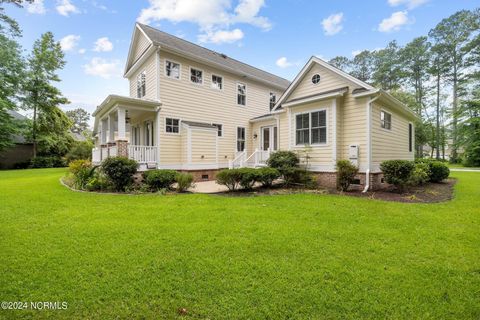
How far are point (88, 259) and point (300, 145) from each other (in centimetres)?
909

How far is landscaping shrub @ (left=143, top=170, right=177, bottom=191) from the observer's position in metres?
8.61

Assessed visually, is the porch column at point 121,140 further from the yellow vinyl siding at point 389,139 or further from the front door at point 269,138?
the yellow vinyl siding at point 389,139

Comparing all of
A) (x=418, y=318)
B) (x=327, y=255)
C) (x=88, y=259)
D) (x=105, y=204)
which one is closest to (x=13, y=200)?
(x=105, y=204)

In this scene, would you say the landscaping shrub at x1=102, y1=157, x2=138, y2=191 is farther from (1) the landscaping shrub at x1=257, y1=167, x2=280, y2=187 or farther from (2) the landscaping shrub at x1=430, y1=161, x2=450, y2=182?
(2) the landscaping shrub at x1=430, y1=161, x2=450, y2=182

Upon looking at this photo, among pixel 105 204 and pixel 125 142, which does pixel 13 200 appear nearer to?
pixel 105 204

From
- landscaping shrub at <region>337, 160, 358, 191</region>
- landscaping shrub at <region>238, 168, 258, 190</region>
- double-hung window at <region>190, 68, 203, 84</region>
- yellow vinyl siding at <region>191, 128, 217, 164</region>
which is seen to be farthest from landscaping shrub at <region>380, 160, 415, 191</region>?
double-hung window at <region>190, 68, 203, 84</region>

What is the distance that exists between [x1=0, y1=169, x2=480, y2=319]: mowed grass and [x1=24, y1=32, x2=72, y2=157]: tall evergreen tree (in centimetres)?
2421

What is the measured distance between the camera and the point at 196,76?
42.9ft

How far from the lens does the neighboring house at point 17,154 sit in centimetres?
2385

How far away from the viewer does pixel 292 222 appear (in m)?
4.99

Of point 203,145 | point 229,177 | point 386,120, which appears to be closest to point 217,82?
point 203,145

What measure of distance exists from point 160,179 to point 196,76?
7.04 metres

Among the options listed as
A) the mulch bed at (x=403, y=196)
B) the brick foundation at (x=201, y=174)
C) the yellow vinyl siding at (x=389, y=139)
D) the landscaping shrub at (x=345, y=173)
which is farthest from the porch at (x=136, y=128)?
the yellow vinyl siding at (x=389, y=139)

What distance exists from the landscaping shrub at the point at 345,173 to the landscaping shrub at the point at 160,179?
6.19 m
